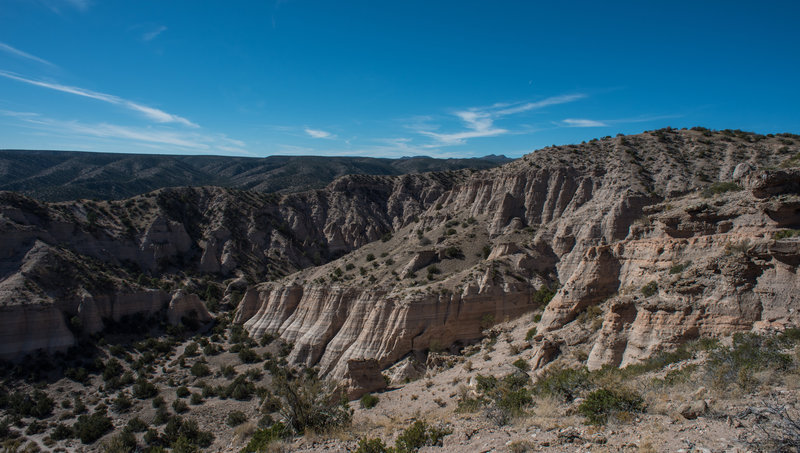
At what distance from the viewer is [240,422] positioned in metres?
27.8

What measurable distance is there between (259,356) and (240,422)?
1284 cm

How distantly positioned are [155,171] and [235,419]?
13674cm

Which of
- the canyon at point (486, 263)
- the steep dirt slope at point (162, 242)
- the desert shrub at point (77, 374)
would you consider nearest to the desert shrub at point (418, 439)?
the canyon at point (486, 263)

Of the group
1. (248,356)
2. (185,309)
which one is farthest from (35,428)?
(185,309)

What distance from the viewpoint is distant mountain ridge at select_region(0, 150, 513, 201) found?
112 meters

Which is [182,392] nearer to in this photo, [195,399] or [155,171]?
[195,399]

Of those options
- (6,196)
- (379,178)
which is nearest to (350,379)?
(6,196)

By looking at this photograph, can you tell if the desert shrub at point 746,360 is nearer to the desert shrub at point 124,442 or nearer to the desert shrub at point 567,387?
the desert shrub at point 567,387

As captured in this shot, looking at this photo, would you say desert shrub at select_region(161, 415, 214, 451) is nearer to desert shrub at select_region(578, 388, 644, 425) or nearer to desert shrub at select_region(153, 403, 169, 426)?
desert shrub at select_region(153, 403, 169, 426)

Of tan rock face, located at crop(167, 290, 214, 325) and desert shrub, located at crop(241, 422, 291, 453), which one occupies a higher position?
desert shrub, located at crop(241, 422, 291, 453)

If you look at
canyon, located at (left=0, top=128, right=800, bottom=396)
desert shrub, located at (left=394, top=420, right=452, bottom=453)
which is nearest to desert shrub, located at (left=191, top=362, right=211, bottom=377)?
canyon, located at (left=0, top=128, right=800, bottom=396)

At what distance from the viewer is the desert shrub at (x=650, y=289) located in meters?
16.8

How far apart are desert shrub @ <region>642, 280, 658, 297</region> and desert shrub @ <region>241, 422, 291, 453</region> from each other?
1432 centimetres

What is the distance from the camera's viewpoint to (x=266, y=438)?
16031mm
